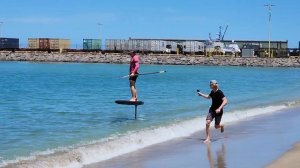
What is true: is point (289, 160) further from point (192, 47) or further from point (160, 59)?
point (192, 47)

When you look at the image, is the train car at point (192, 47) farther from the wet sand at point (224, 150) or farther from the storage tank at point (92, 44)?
the wet sand at point (224, 150)

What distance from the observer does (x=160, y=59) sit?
9650 cm

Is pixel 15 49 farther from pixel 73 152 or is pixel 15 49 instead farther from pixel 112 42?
pixel 73 152

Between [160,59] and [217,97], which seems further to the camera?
[160,59]

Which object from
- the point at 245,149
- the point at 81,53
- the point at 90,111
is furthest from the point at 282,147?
the point at 81,53

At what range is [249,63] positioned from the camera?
92500 mm

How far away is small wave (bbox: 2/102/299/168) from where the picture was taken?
10.8 m

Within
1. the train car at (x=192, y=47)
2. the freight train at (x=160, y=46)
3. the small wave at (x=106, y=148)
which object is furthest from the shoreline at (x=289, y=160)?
the train car at (x=192, y=47)

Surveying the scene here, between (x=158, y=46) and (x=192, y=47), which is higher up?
(x=158, y=46)

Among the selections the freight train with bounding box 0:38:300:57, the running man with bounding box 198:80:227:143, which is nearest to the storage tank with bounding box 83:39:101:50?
the freight train with bounding box 0:38:300:57

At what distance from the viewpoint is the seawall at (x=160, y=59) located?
92.2 m

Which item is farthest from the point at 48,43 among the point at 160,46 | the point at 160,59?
the point at 160,59

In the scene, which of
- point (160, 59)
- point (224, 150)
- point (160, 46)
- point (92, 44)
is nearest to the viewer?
point (224, 150)

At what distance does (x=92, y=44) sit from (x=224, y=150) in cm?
10919
